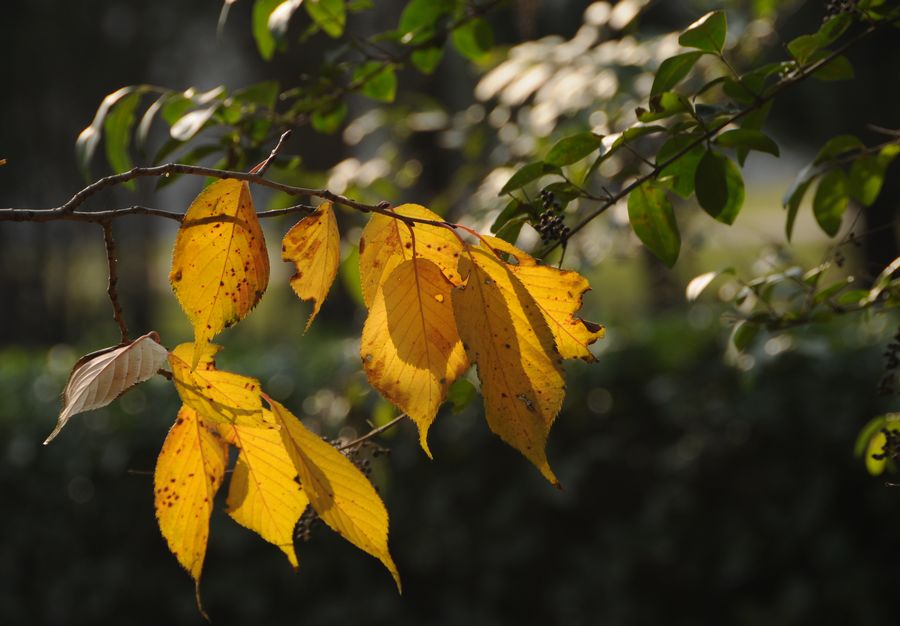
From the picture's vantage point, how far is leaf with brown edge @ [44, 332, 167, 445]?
602 mm

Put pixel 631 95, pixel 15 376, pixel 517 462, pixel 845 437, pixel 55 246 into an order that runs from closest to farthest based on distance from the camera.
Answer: pixel 631 95, pixel 845 437, pixel 517 462, pixel 15 376, pixel 55 246

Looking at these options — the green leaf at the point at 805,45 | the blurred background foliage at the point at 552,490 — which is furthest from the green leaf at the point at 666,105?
the blurred background foliage at the point at 552,490

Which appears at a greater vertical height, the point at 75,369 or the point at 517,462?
the point at 75,369

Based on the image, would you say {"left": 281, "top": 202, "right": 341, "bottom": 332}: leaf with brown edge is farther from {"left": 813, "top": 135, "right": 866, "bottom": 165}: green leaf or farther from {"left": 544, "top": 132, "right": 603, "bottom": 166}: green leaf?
{"left": 813, "top": 135, "right": 866, "bottom": 165}: green leaf

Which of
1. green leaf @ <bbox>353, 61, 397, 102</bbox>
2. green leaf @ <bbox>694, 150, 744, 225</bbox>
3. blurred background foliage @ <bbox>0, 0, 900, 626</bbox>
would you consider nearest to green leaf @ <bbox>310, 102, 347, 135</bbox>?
green leaf @ <bbox>353, 61, 397, 102</bbox>

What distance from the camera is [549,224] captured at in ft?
2.76

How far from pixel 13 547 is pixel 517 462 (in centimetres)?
205

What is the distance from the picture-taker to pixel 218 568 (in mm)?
3594

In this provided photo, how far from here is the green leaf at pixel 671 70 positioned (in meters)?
0.96

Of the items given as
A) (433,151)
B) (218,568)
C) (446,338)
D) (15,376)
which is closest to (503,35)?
(433,151)

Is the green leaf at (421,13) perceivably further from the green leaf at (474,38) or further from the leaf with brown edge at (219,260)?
the leaf with brown edge at (219,260)

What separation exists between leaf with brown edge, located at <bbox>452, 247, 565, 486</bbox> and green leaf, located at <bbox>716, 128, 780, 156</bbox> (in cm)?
38

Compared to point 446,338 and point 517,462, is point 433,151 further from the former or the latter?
point 446,338

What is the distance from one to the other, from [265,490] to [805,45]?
0.67 metres
